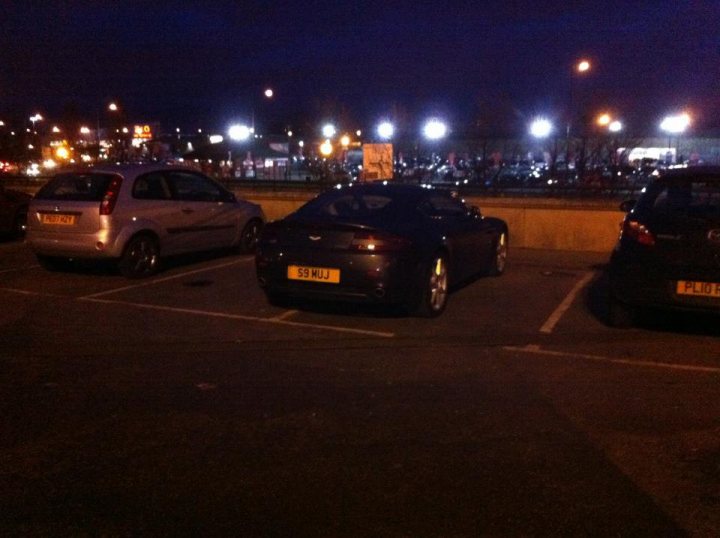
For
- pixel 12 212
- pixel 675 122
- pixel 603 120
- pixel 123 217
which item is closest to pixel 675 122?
pixel 675 122

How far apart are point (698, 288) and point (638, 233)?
0.71 m

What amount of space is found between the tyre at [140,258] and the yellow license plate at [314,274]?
3.27 m

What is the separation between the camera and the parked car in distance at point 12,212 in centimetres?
1503

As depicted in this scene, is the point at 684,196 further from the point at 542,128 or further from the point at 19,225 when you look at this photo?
the point at 542,128

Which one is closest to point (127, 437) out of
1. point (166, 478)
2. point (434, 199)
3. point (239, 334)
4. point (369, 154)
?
point (166, 478)

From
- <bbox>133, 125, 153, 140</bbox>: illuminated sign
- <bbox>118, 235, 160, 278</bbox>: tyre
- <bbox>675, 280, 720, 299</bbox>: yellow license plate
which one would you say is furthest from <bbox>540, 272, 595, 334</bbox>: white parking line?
<bbox>133, 125, 153, 140</bbox>: illuminated sign

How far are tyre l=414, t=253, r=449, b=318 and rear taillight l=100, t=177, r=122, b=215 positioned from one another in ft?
14.0

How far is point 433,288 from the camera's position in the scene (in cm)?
859

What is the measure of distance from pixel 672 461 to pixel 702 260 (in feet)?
10.2

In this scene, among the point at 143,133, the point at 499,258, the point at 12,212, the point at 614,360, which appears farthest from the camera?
the point at 143,133

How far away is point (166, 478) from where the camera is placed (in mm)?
4516

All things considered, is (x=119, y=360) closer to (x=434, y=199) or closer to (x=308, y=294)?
(x=308, y=294)

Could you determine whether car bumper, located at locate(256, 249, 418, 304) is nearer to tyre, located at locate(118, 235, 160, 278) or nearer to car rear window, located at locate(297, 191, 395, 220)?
car rear window, located at locate(297, 191, 395, 220)

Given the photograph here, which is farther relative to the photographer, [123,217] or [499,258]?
[499,258]
